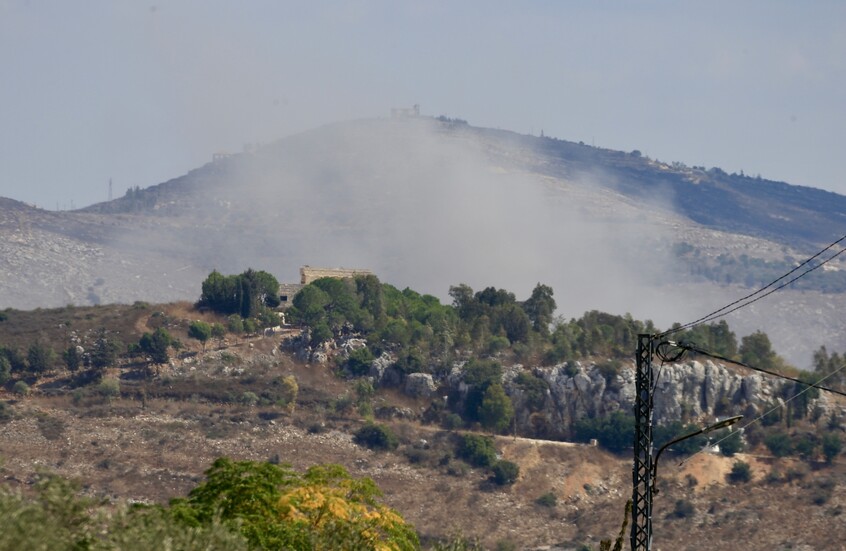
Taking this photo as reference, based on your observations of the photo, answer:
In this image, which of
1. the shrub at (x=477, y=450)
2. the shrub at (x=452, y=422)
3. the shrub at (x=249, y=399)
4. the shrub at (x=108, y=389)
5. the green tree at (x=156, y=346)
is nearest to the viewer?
the shrub at (x=477, y=450)

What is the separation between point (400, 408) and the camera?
18912cm

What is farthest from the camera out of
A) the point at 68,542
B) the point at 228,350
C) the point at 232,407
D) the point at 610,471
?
the point at 228,350

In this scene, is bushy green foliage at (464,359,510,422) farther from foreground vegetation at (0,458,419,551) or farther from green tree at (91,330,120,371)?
foreground vegetation at (0,458,419,551)

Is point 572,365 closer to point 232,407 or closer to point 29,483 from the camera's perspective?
point 232,407

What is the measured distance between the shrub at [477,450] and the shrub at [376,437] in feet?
24.5

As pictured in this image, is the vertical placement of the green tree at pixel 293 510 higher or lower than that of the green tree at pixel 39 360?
higher

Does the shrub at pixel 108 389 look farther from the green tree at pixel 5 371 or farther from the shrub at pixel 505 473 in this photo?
the shrub at pixel 505 473

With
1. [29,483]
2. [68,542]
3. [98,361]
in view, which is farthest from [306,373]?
[68,542]

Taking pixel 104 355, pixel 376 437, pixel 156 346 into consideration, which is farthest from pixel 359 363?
pixel 104 355

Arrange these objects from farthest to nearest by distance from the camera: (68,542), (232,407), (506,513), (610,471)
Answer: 1. (232,407)
2. (610,471)
3. (506,513)
4. (68,542)

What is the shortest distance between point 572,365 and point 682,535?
42567mm

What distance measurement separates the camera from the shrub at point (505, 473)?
169m

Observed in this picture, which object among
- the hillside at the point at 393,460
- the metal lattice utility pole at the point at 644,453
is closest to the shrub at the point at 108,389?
the hillside at the point at 393,460

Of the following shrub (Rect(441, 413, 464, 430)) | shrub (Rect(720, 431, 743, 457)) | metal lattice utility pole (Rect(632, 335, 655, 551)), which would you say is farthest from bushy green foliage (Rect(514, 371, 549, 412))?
metal lattice utility pole (Rect(632, 335, 655, 551))
